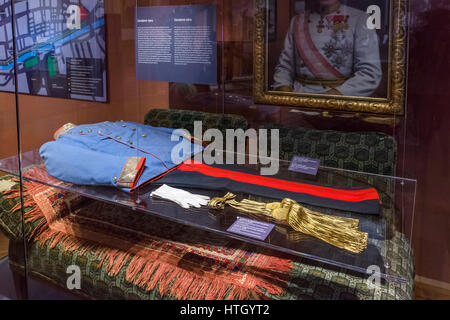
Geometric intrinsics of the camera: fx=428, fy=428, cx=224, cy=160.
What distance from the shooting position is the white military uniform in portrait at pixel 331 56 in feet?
6.41

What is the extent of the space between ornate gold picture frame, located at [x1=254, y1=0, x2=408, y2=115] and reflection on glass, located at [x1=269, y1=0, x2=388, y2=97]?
0.08 ft

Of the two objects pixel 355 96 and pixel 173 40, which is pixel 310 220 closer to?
pixel 355 96

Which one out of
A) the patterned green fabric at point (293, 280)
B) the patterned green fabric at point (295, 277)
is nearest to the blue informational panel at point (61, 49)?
the patterned green fabric at point (295, 277)

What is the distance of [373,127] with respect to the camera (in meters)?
2.04

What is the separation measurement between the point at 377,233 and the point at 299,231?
269mm

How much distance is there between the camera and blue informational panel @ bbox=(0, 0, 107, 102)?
1676 millimetres

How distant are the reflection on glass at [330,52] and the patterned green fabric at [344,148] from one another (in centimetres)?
21

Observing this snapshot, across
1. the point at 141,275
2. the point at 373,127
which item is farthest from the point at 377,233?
the point at 141,275

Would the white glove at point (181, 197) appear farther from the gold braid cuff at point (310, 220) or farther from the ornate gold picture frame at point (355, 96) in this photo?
the ornate gold picture frame at point (355, 96)

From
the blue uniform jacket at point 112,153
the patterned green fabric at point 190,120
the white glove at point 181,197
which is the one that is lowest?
the white glove at point 181,197

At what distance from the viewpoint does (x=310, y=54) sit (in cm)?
211

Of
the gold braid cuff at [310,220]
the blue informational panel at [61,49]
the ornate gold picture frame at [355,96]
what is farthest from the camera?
the ornate gold picture frame at [355,96]

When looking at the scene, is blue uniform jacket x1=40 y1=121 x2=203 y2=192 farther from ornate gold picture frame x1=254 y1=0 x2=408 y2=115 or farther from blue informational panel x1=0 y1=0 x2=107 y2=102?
ornate gold picture frame x1=254 y1=0 x2=408 y2=115

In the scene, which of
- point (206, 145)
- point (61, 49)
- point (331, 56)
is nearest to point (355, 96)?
point (331, 56)
